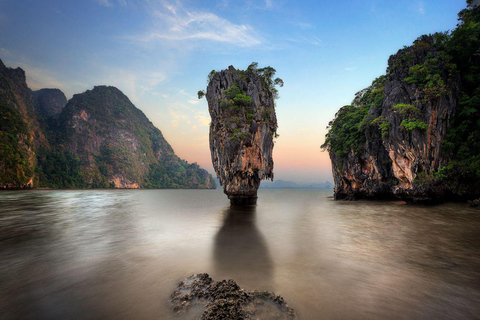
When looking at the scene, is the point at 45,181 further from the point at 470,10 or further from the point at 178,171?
the point at 470,10

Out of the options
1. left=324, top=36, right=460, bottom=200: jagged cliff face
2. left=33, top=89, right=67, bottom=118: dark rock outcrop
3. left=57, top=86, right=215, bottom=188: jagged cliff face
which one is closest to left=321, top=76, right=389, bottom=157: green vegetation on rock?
left=324, top=36, right=460, bottom=200: jagged cliff face

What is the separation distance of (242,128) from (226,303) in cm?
1928

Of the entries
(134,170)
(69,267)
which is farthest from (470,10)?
(134,170)

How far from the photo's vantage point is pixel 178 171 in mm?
124250

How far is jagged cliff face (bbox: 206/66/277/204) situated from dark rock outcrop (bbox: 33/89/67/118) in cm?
14472

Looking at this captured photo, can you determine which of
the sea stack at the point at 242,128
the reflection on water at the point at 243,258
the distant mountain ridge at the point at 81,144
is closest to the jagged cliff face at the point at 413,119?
the sea stack at the point at 242,128

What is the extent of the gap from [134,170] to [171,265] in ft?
368

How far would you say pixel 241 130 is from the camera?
70.8 feet

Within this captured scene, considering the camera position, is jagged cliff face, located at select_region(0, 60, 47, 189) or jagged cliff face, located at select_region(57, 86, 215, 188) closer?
jagged cliff face, located at select_region(0, 60, 47, 189)

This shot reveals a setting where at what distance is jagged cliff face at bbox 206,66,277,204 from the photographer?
21.6 metres

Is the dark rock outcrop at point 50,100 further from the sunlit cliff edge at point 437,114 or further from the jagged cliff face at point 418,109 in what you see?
the sunlit cliff edge at point 437,114

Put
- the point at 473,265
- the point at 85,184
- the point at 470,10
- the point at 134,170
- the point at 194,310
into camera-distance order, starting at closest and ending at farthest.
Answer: the point at 194,310
the point at 473,265
the point at 470,10
the point at 85,184
the point at 134,170

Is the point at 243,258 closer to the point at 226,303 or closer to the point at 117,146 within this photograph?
the point at 226,303

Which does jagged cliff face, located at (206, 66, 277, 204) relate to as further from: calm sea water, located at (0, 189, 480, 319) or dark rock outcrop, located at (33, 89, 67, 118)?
dark rock outcrop, located at (33, 89, 67, 118)
